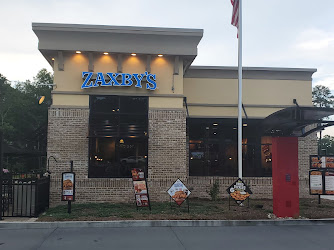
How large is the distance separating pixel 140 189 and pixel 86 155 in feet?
9.87

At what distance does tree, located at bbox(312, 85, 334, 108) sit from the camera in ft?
200

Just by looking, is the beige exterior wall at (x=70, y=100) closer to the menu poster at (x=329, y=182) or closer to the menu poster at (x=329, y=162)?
the menu poster at (x=329, y=182)

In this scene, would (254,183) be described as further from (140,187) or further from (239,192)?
(140,187)

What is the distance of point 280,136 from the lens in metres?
10.7

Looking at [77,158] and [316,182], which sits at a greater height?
[77,158]

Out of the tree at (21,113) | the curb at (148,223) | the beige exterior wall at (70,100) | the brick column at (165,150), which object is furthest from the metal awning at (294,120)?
the tree at (21,113)

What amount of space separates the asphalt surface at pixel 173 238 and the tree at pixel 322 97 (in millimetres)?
57598

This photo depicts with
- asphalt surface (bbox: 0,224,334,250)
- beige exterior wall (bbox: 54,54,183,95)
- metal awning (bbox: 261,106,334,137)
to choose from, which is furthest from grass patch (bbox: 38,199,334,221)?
beige exterior wall (bbox: 54,54,183,95)

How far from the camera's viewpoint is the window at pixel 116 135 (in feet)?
42.6

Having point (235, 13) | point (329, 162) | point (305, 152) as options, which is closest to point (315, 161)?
point (329, 162)

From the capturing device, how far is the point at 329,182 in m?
12.7

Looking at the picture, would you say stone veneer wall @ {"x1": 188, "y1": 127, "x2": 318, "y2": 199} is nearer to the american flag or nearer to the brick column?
the brick column

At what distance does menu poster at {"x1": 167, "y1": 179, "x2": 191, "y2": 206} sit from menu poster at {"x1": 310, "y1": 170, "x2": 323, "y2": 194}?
5358 millimetres

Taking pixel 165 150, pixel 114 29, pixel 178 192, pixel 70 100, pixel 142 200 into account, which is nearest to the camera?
pixel 178 192
